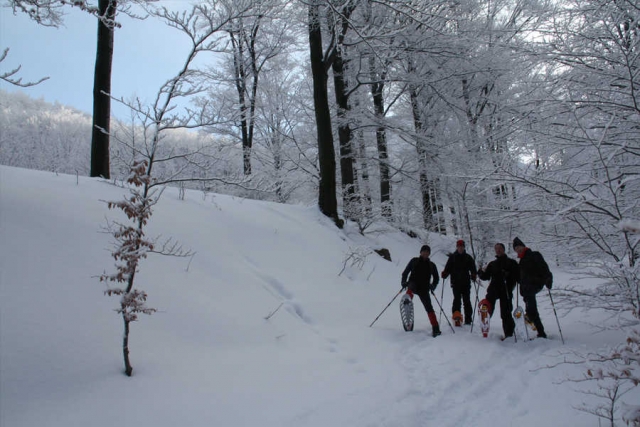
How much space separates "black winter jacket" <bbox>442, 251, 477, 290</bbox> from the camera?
6.63m

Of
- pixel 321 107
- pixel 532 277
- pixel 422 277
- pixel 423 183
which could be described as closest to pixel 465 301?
pixel 422 277

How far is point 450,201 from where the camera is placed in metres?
15.0

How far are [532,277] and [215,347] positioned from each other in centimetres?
466

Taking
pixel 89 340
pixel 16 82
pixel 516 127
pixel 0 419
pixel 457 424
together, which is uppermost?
pixel 16 82

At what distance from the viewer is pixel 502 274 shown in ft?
20.3

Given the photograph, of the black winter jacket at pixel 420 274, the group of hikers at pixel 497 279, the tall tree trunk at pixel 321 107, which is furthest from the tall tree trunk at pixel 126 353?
the tall tree trunk at pixel 321 107

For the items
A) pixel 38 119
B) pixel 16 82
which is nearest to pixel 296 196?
pixel 16 82

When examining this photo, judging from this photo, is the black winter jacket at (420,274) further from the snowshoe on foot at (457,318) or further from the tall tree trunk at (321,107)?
the tall tree trunk at (321,107)

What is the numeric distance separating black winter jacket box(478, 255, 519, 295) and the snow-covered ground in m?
0.86

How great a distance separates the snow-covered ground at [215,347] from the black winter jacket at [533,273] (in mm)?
790

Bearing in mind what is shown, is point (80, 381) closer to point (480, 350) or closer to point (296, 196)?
point (480, 350)

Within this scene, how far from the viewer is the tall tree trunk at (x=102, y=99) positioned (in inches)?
282

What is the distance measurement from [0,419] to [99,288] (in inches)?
59.1

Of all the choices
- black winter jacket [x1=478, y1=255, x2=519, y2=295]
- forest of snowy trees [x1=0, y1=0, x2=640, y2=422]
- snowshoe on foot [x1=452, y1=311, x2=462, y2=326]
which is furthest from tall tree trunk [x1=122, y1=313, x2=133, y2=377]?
black winter jacket [x1=478, y1=255, x2=519, y2=295]
